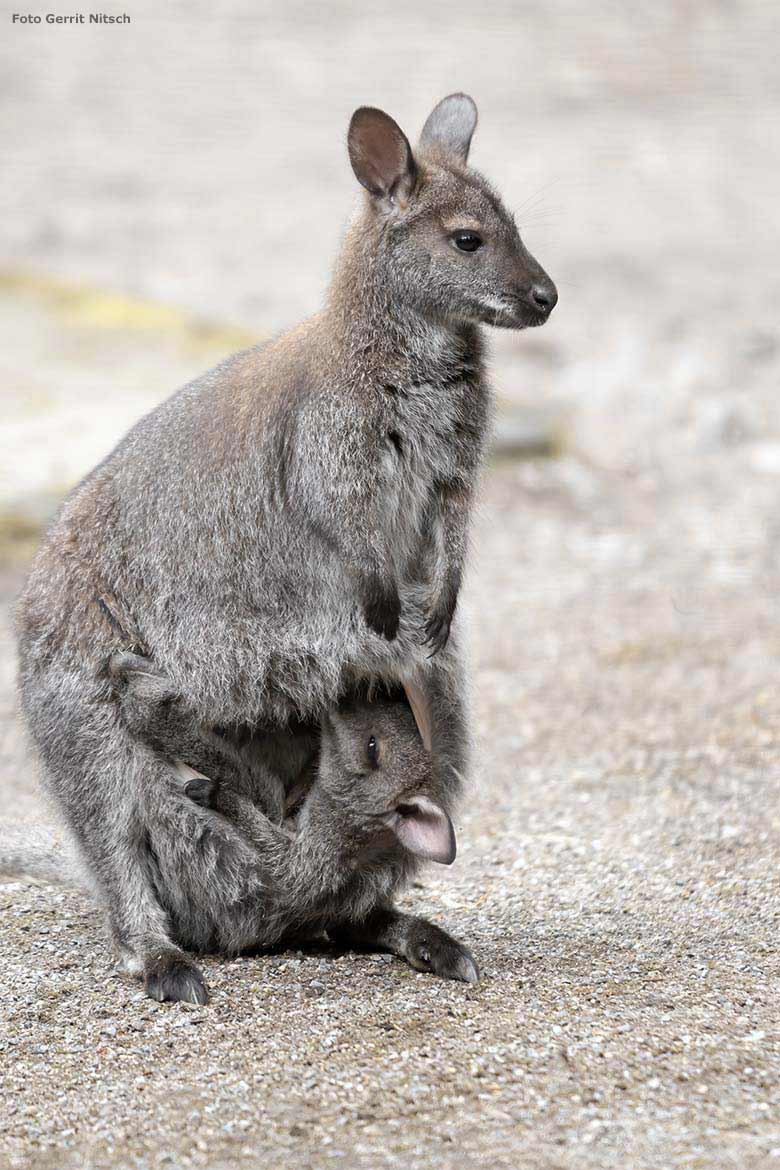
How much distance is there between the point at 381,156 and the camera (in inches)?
195

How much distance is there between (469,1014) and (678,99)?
673 inches

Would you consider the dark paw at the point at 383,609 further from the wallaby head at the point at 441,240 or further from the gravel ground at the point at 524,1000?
the gravel ground at the point at 524,1000

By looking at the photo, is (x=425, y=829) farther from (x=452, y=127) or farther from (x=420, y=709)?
(x=452, y=127)

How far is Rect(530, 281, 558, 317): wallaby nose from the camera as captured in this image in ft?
15.9

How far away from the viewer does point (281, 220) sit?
1764 centimetres

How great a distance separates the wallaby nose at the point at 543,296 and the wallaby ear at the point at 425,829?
1.53 metres

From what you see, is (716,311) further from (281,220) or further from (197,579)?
(197,579)

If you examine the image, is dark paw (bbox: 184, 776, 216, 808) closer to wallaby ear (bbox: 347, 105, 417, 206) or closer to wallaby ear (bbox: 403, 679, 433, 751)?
wallaby ear (bbox: 403, 679, 433, 751)

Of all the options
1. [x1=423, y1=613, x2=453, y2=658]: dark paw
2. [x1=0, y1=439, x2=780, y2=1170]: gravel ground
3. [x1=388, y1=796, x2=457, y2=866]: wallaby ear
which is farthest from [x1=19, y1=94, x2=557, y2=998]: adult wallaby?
[x1=0, y1=439, x2=780, y2=1170]: gravel ground

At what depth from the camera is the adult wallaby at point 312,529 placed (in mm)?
4840

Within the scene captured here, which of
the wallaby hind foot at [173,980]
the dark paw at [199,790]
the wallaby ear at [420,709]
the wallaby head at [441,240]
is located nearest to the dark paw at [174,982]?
the wallaby hind foot at [173,980]

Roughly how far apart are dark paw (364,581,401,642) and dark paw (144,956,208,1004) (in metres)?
1.15

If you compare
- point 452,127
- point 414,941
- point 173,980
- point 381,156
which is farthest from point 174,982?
point 452,127

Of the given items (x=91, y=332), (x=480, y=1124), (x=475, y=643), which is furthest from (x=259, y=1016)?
(x=91, y=332)
